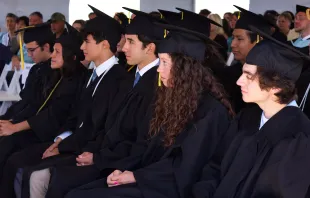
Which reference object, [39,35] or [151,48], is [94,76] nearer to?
[151,48]

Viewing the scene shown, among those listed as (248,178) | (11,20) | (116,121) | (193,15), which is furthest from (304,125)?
(11,20)

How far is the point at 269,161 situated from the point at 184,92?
0.79 m

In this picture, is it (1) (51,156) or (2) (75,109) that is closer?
(1) (51,156)

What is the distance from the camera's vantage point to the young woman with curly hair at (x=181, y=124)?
3.28 meters

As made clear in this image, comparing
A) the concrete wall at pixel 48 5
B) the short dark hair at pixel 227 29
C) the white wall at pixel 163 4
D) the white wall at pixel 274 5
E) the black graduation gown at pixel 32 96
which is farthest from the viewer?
the white wall at pixel 163 4

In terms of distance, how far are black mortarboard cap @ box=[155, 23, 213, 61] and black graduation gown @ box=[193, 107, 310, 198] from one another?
1.96 feet

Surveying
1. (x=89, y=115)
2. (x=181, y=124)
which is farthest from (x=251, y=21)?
(x=181, y=124)

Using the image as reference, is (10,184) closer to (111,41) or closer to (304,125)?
(111,41)

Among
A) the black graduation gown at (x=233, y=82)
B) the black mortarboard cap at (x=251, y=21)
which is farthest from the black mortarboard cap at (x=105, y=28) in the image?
the black mortarboard cap at (x=251, y=21)

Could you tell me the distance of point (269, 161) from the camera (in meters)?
2.78

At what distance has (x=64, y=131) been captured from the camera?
15.8 ft

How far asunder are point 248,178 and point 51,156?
6.99 ft

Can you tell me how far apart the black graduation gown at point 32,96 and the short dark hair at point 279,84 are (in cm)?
294

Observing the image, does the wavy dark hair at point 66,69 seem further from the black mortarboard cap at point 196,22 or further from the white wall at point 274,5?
the white wall at point 274,5
